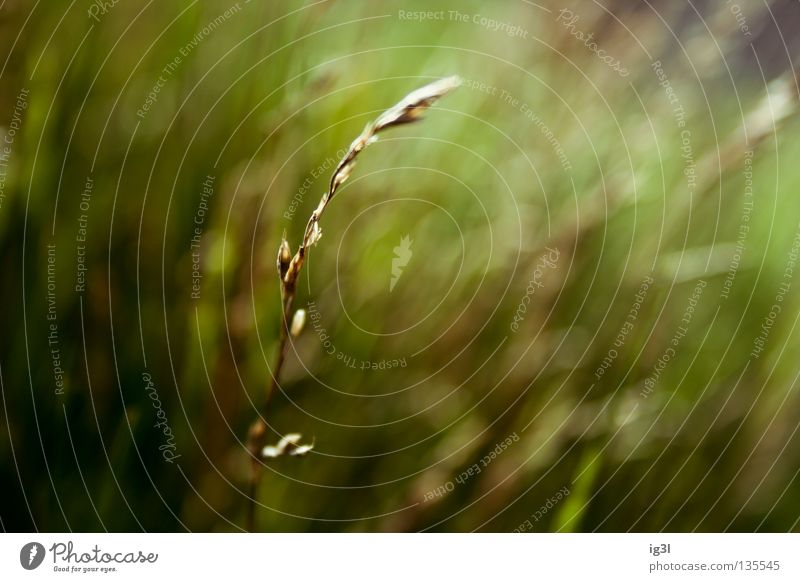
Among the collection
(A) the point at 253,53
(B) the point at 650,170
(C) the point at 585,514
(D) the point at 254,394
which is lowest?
(C) the point at 585,514

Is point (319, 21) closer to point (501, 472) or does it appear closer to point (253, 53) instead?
point (253, 53)

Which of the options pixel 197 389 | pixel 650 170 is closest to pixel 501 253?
pixel 650 170

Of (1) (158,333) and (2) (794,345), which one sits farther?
(2) (794,345)
